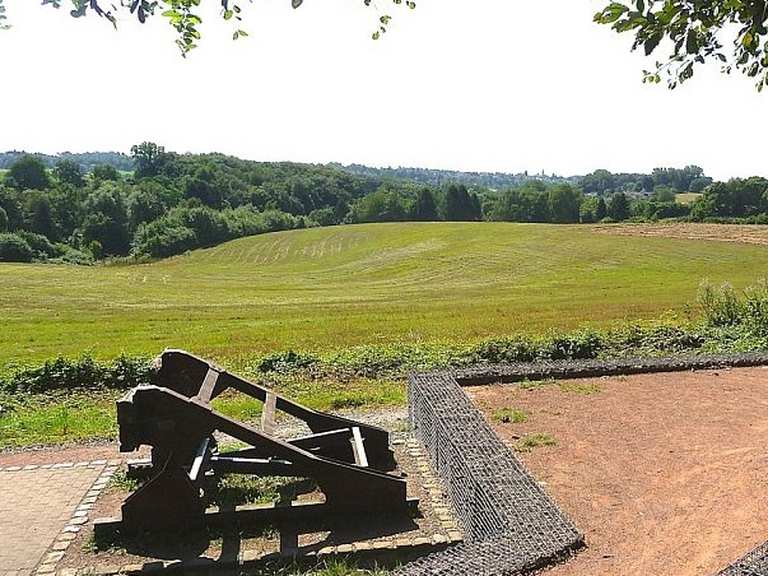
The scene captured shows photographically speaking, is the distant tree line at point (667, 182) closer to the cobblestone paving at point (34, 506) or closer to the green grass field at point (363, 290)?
the green grass field at point (363, 290)

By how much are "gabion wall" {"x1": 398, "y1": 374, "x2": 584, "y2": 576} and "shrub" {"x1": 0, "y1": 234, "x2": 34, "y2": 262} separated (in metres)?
67.7

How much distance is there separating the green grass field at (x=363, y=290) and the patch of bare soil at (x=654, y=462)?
865cm

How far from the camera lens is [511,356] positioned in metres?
13.7

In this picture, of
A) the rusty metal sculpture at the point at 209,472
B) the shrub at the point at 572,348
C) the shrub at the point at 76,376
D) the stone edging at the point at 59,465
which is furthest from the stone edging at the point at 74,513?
the shrub at the point at 572,348

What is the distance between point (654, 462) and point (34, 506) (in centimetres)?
644

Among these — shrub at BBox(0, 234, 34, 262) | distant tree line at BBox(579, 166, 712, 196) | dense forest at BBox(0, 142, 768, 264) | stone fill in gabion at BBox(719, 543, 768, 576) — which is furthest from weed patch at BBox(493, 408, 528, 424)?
distant tree line at BBox(579, 166, 712, 196)

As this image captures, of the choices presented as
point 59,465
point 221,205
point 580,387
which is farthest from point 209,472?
point 221,205

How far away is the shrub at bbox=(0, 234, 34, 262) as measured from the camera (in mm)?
66562

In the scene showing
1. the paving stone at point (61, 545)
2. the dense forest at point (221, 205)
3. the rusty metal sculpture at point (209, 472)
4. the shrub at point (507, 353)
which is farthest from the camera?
the dense forest at point (221, 205)

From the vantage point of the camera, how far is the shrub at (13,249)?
66562 millimetres

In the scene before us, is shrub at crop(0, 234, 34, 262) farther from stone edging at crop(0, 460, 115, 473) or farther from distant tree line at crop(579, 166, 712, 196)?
distant tree line at crop(579, 166, 712, 196)

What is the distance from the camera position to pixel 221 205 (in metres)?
106

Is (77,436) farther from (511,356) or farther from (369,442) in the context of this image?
(511,356)

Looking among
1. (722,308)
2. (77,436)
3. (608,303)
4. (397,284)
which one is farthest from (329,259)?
(77,436)
